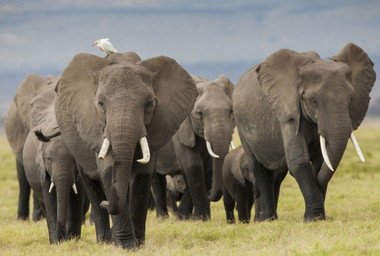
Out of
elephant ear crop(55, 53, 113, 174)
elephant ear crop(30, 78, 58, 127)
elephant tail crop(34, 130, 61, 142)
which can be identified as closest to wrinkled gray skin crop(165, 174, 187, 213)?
elephant ear crop(30, 78, 58, 127)

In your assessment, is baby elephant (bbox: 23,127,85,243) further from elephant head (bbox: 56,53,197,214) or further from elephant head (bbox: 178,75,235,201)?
elephant head (bbox: 178,75,235,201)

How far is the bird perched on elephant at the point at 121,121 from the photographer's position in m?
12.1

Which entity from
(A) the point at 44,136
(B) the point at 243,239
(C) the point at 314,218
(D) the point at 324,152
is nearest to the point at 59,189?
(A) the point at 44,136

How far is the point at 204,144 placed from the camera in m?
20.2

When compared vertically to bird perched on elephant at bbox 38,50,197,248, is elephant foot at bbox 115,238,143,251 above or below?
below

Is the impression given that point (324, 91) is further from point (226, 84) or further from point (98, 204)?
point (226, 84)

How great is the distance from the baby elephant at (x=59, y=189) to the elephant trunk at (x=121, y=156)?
5.98 feet

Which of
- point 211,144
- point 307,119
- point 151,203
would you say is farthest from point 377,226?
point 151,203

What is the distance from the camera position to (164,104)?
13.0 meters

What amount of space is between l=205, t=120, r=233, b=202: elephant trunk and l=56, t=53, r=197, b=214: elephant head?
529 centimetres

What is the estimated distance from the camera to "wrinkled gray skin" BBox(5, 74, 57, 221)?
2159 cm

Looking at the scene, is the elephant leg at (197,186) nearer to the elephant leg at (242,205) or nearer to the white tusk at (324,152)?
the elephant leg at (242,205)

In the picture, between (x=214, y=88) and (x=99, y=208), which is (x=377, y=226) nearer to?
(x=99, y=208)

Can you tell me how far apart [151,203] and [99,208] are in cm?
1056
